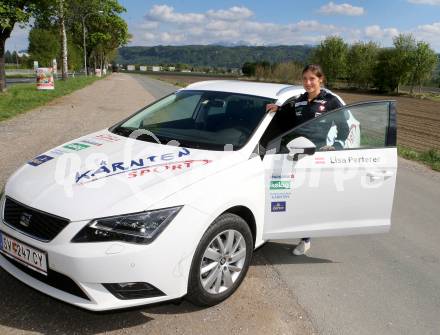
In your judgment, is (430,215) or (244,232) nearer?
(244,232)

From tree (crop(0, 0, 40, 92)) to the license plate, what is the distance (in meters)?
17.3

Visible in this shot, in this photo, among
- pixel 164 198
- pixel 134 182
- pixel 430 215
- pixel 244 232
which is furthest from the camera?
pixel 430 215

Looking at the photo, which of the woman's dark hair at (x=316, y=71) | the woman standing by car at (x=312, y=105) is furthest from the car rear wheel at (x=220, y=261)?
the woman's dark hair at (x=316, y=71)

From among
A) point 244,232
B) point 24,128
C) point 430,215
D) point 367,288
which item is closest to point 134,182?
point 244,232

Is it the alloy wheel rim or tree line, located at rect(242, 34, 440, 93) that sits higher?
tree line, located at rect(242, 34, 440, 93)

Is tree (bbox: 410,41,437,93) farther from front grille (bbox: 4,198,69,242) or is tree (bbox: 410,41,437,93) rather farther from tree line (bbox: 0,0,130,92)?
front grille (bbox: 4,198,69,242)

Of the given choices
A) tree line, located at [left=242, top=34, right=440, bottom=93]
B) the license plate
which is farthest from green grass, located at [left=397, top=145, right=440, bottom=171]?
tree line, located at [left=242, top=34, right=440, bottom=93]

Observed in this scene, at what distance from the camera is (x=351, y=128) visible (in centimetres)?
391

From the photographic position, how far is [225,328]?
→ 296cm

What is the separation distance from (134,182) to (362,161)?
2063mm

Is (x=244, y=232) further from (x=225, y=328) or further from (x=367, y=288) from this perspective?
(x=367, y=288)

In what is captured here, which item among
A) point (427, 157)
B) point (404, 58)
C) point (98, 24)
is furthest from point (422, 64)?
point (427, 157)

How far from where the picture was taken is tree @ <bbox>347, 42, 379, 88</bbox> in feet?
247

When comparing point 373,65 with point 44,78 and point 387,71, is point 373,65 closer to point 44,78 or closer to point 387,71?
point 387,71
